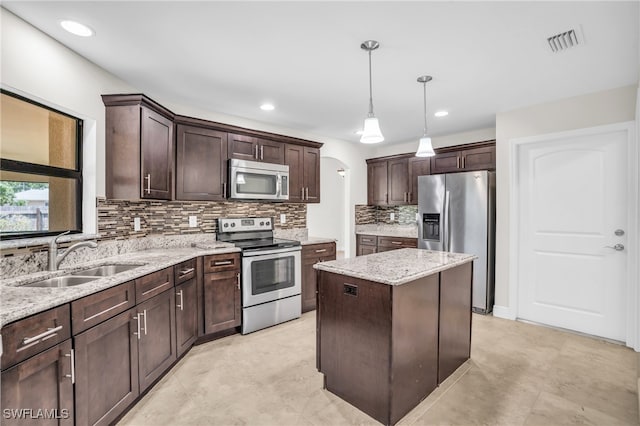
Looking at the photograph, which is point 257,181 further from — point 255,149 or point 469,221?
point 469,221

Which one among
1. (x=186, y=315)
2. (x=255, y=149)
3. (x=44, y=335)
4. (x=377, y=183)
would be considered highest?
(x=255, y=149)

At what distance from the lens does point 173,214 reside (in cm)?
330

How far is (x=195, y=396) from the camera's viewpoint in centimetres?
211

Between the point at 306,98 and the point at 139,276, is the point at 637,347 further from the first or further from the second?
the point at 139,276

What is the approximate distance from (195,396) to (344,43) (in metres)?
2.63

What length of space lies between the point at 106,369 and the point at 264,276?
5.57 ft

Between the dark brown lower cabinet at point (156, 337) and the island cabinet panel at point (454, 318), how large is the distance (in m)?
2.01

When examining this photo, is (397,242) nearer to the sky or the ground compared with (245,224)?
nearer to the ground

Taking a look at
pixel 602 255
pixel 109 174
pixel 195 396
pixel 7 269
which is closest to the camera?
pixel 7 269

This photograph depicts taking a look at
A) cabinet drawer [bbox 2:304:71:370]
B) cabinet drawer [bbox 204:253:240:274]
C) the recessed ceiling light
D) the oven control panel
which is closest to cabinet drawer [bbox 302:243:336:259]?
the oven control panel

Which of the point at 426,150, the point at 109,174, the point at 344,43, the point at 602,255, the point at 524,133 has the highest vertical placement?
the point at 344,43

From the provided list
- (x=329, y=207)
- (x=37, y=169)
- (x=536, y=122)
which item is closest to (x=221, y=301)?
(x=37, y=169)

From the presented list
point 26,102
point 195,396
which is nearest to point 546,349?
point 195,396

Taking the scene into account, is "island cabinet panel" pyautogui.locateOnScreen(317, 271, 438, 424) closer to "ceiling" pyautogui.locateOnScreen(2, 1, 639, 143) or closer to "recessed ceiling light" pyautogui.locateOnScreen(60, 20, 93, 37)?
"ceiling" pyautogui.locateOnScreen(2, 1, 639, 143)
